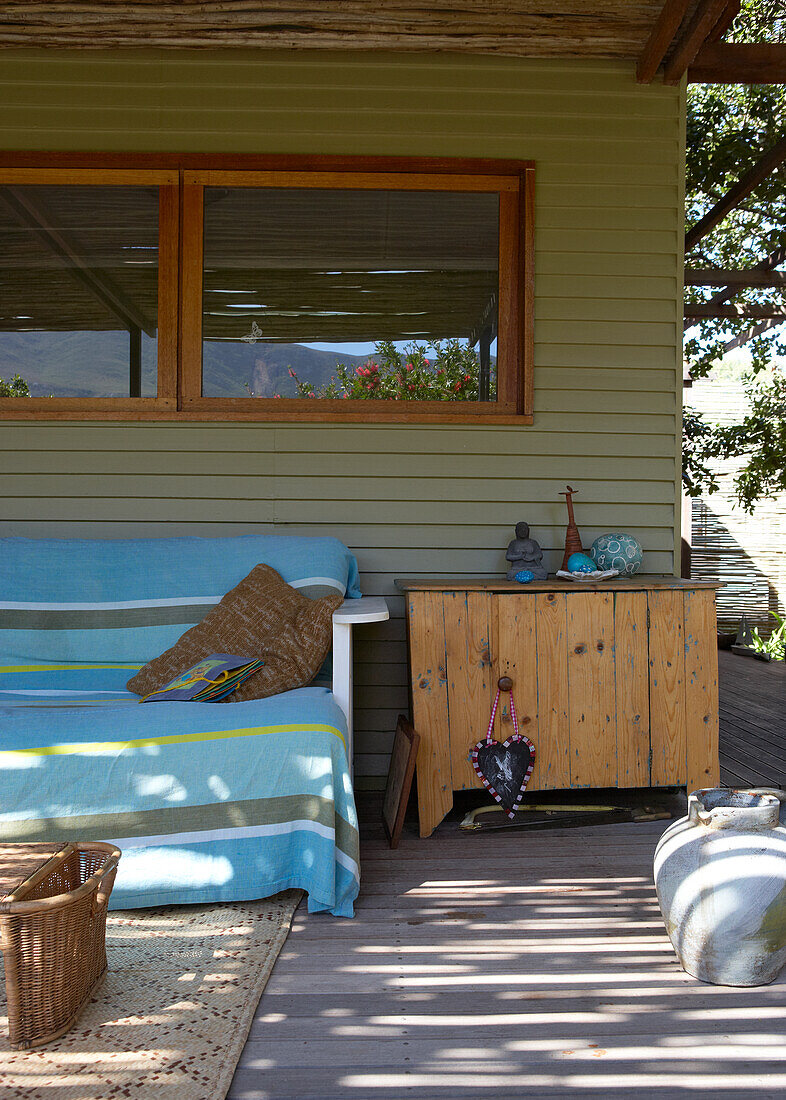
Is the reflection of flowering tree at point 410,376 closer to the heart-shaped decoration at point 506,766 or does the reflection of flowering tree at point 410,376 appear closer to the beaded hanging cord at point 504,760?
the beaded hanging cord at point 504,760

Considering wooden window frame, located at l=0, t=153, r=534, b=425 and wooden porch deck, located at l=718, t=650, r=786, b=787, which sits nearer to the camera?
wooden window frame, located at l=0, t=153, r=534, b=425

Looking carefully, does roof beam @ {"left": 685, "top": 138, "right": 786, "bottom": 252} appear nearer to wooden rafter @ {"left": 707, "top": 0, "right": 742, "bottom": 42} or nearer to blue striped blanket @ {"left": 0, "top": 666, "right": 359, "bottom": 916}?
wooden rafter @ {"left": 707, "top": 0, "right": 742, "bottom": 42}

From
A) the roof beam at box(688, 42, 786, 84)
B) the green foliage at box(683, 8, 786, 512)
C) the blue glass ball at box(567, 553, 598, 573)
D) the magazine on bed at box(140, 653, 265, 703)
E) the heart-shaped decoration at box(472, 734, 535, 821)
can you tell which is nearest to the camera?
the magazine on bed at box(140, 653, 265, 703)

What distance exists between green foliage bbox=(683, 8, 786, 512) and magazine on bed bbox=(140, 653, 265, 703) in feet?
14.3

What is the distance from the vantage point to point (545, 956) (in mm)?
2031

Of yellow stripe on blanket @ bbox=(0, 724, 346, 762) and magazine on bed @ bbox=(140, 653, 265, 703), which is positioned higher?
→ magazine on bed @ bbox=(140, 653, 265, 703)

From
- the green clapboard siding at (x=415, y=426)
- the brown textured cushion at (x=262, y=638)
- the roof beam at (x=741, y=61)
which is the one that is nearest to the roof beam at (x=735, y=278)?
the roof beam at (x=741, y=61)

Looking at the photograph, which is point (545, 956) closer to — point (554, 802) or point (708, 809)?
point (708, 809)

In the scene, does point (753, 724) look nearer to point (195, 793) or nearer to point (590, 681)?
point (590, 681)

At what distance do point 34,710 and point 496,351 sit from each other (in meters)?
2.17

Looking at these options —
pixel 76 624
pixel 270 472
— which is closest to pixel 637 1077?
pixel 76 624

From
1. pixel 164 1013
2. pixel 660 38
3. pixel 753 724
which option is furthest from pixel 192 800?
pixel 753 724

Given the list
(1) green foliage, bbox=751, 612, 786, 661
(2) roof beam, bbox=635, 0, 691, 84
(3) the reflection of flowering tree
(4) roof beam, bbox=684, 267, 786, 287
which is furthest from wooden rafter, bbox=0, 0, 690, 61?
(1) green foliage, bbox=751, 612, 786, 661

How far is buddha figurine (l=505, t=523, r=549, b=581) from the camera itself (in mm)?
3150
